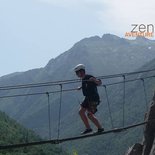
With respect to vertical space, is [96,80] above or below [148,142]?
above

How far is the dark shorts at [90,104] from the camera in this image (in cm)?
1862

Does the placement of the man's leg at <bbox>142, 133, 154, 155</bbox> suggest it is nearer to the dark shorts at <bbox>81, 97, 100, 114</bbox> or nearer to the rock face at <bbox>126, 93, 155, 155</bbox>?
the rock face at <bbox>126, 93, 155, 155</bbox>

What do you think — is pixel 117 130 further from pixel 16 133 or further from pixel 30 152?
pixel 16 133

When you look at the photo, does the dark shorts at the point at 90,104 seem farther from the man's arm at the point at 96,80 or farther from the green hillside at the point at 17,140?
the green hillside at the point at 17,140

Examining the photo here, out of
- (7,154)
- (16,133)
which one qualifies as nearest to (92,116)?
(7,154)

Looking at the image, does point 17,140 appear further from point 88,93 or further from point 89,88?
point 89,88

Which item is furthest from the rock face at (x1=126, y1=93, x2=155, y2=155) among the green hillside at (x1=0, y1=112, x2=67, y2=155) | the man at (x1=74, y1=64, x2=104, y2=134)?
the green hillside at (x1=0, y1=112, x2=67, y2=155)

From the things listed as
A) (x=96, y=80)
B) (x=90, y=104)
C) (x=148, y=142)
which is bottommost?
(x=148, y=142)

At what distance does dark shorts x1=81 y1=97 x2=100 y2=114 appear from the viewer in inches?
733

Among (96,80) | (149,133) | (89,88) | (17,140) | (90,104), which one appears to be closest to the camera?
(96,80)

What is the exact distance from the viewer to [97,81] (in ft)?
59.5

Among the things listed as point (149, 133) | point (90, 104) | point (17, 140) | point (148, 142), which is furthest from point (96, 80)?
point (17, 140)

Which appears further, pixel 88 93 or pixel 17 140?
pixel 17 140

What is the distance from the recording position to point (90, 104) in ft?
61.4
